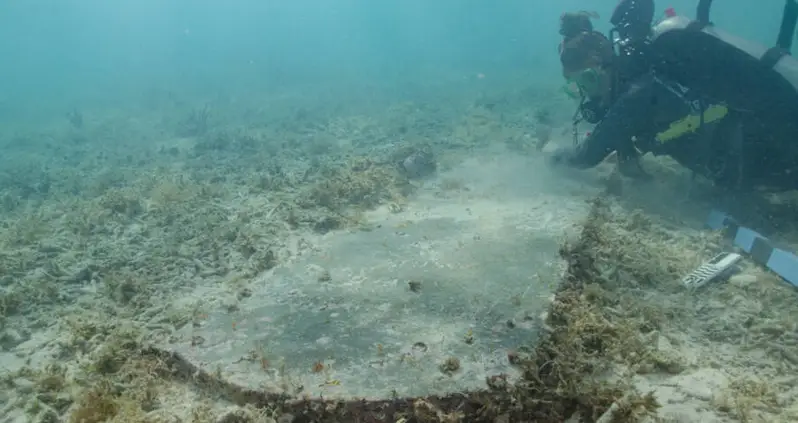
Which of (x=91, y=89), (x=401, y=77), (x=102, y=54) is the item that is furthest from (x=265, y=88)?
(x=102, y=54)

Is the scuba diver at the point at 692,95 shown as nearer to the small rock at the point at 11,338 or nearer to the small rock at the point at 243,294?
the small rock at the point at 243,294

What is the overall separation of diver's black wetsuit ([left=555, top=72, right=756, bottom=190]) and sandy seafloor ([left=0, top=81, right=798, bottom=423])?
58cm

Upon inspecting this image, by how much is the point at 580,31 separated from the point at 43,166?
11814mm

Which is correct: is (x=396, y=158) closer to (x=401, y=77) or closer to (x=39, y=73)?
(x=401, y=77)

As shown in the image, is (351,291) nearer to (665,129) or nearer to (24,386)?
(24,386)

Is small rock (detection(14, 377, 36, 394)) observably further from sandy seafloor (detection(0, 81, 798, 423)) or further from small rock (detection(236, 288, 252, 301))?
small rock (detection(236, 288, 252, 301))

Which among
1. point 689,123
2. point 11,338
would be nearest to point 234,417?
point 11,338

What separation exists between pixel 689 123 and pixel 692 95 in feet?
1.18

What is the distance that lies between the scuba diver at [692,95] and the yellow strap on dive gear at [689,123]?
0.01 m

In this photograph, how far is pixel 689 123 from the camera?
21.1 feet

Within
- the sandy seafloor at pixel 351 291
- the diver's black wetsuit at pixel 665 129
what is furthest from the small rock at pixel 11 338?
the diver's black wetsuit at pixel 665 129

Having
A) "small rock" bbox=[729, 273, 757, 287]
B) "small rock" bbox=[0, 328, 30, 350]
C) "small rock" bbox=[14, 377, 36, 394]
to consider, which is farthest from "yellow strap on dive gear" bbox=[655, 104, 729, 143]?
"small rock" bbox=[0, 328, 30, 350]

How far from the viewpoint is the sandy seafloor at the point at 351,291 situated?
11.2 feet

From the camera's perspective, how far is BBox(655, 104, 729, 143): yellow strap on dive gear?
20.3ft
